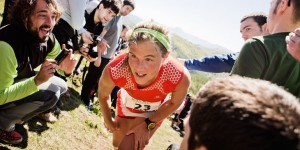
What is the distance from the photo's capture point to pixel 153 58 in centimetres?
346

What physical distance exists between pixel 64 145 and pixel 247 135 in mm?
3726

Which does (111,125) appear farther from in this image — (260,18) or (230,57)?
(260,18)

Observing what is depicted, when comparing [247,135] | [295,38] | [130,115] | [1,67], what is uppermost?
[295,38]

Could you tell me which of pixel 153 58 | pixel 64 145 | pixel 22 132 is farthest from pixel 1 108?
pixel 153 58

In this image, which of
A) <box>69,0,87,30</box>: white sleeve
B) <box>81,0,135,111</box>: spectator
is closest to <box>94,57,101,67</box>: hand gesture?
<box>81,0,135,111</box>: spectator

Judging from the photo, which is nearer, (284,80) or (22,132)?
(284,80)

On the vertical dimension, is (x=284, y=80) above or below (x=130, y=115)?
above

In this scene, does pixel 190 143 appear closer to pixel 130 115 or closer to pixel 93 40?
pixel 130 115

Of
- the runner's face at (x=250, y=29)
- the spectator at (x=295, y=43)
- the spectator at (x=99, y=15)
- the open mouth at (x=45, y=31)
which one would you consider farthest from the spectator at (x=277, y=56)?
the spectator at (x=99, y=15)

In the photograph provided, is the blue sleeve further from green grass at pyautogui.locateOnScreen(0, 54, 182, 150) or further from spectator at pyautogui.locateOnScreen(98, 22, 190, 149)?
green grass at pyautogui.locateOnScreen(0, 54, 182, 150)

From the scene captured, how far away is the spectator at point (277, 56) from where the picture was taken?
2201 mm

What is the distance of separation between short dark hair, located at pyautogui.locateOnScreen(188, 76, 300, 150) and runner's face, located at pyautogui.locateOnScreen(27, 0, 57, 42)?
2768 mm

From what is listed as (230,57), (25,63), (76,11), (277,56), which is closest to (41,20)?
(25,63)

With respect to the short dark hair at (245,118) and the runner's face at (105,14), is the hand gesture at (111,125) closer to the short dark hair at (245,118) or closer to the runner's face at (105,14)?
the runner's face at (105,14)
